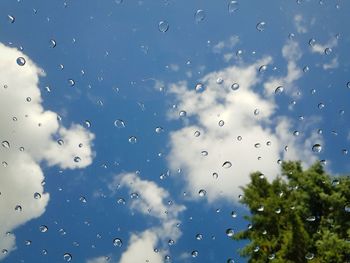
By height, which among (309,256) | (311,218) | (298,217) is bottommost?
(309,256)

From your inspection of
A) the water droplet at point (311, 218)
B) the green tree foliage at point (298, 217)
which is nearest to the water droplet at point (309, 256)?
the green tree foliage at point (298, 217)

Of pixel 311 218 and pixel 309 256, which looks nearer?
pixel 309 256

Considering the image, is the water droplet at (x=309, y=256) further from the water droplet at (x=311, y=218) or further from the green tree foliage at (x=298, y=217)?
the water droplet at (x=311, y=218)

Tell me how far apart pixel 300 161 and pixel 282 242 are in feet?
19.0

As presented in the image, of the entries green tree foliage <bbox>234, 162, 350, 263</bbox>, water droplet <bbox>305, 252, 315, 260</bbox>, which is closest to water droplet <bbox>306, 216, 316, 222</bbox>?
green tree foliage <bbox>234, 162, 350, 263</bbox>

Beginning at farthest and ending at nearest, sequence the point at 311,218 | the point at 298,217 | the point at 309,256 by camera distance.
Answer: the point at 311,218 → the point at 298,217 → the point at 309,256

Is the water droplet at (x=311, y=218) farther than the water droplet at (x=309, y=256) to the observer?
Yes

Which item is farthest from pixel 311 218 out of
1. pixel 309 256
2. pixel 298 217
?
pixel 309 256

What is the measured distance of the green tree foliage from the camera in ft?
46.7

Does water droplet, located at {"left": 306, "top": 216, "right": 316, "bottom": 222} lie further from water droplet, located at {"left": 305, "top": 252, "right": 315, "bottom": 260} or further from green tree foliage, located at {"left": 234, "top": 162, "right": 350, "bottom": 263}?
water droplet, located at {"left": 305, "top": 252, "right": 315, "bottom": 260}

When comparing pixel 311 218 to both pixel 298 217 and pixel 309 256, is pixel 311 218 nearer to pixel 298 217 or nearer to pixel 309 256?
pixel 298 217

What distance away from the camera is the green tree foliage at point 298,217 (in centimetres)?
1423

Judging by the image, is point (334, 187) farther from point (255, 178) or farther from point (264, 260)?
point (264, 260)

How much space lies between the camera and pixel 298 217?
1517 cm
